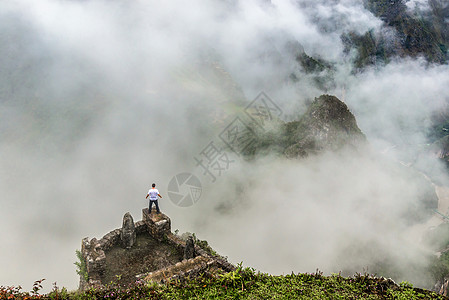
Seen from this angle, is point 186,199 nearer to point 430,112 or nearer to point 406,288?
point 406,288

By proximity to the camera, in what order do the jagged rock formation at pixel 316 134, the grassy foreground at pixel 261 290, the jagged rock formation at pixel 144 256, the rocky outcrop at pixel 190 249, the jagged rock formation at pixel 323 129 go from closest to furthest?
the grassy foreground at pixel 261 290
the jagged rock formation at pixel 144 256
the rocky outcrop at pixel 190 249
the jagged rock formation at pixel 323 129
the jagged rock formation at pixel 316 134

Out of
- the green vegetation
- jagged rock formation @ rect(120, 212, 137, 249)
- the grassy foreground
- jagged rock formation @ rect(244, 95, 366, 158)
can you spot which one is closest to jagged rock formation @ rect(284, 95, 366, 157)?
jagged rock formation @ rect(244, 95, 366, 158)

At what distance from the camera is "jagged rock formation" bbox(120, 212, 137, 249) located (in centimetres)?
1730

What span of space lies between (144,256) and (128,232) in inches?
58.2

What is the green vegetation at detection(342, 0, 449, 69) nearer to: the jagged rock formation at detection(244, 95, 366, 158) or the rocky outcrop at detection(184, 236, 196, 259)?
the jagged rock formation at detection(244, 95, 366, 158)

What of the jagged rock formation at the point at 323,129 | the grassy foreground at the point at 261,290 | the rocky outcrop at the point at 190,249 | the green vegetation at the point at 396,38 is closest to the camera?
the grassy foreground at the point at 261,290

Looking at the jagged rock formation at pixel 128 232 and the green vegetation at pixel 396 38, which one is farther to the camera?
the green vegetation at pixel 396 38

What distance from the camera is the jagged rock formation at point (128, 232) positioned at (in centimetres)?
1730

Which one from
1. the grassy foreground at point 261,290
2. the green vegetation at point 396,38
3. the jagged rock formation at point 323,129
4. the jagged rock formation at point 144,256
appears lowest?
the grassy foreground at point 261,290

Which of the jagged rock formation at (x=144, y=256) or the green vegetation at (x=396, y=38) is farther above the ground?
the green vegetation at (x=396, y=38)

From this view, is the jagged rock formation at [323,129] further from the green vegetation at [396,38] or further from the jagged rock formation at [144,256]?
the green vegetation at [396,38]

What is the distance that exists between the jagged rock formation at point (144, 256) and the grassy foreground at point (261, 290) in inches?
147

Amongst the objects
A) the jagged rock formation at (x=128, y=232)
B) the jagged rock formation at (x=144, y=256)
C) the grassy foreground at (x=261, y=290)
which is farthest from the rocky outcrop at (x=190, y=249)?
the grassy foreground at (x=261, y=290)

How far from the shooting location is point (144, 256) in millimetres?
17156
